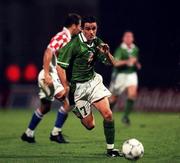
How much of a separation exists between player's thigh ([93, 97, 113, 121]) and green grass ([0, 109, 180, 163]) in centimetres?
59

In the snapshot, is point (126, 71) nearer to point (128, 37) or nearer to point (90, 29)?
point (128, 37)

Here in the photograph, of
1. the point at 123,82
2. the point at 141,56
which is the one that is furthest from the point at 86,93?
the point at 141,56

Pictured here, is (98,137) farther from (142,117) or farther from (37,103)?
(37,103)

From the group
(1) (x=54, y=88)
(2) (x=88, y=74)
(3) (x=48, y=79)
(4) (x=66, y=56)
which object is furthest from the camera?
(1) (x=54, y=88)

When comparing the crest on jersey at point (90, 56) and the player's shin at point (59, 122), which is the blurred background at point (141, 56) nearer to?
the player's shin at point (59, 122)

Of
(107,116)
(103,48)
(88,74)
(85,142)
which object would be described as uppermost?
(103,48)

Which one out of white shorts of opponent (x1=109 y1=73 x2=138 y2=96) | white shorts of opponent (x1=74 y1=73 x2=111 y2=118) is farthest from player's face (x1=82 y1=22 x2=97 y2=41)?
white shorts of opponent (x1=109 y1=73 x2=138 y2=96)

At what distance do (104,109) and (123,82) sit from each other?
746 centimetres

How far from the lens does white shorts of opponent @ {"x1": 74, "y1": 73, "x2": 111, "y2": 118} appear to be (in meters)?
11.4

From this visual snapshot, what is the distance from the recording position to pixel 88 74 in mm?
11445

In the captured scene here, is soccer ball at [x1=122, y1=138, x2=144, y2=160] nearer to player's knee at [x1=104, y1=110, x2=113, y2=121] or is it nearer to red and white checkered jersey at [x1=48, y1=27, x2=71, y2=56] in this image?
player's knee at [x1=104, y1=110, x2=113, y2=121]

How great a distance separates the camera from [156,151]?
460 inches

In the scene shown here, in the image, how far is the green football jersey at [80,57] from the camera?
11211 millimetres

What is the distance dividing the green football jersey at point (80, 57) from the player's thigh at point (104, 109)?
1.41 ft
